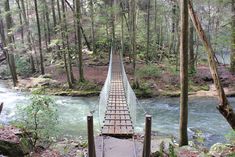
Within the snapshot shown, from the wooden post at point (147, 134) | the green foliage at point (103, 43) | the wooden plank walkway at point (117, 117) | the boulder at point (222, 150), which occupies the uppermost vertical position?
the green foliage at point (103, 43)

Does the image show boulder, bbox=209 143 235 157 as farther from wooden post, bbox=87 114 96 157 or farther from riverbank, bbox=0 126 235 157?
wooden post, bbox=87 114 96 157

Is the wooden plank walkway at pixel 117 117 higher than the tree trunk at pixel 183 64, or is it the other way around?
the tree trunk at pixel 183 64

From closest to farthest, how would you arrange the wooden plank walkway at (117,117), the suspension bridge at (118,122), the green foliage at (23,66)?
the suspension bridge at (118,122) < the wooden plank walkway at (117,117) < the green foliage at (23,66)

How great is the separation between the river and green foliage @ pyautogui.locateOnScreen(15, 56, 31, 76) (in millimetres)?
3270

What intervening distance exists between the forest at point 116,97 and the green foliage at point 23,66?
0.06 meters

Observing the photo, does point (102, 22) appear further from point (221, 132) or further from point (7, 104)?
point (221, 132)

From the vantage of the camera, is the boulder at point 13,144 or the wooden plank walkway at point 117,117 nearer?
the boulder at point 13,144

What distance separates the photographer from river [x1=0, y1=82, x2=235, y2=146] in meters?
8.80

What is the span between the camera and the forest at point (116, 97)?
564 centimetres

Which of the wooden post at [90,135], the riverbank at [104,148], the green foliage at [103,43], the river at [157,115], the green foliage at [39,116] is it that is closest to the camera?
the wooden post at [90,135]

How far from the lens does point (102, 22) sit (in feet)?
63.7

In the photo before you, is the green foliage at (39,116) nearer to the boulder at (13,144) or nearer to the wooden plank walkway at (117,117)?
the boulder at (13,144)

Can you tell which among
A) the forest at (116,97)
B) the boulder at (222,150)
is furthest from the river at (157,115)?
the boulder at (222,150)

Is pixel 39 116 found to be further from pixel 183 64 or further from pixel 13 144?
pixel 183 64
